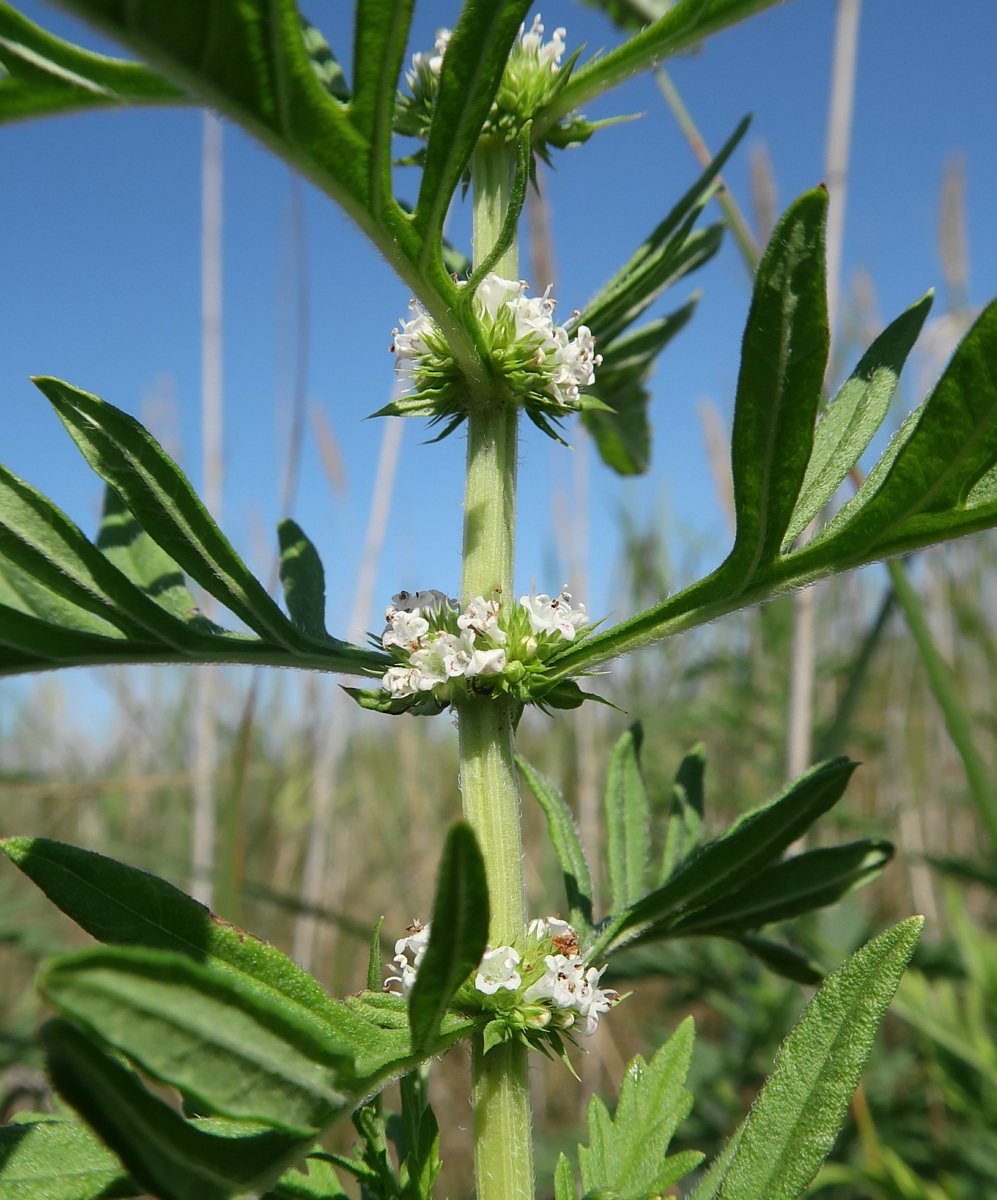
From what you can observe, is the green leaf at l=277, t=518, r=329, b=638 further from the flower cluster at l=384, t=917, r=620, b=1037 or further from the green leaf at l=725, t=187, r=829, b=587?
the green leaf at l=725, t=187, r=829, b=587

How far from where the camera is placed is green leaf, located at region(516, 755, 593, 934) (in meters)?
1.00

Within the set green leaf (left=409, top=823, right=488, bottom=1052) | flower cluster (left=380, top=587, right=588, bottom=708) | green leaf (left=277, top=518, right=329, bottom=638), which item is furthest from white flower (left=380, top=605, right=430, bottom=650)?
green leaf (left=409, top=823, right=488, bottom=1052)

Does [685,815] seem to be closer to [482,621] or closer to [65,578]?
[482,621]

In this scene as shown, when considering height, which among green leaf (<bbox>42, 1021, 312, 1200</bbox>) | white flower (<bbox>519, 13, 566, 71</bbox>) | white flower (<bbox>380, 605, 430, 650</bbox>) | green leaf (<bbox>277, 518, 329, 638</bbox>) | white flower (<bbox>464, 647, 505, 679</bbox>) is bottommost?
green leaf (<bbox>42, 1021, 312, 1200</bbox>)

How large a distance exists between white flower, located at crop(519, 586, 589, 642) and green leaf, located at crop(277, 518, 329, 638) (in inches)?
8.3

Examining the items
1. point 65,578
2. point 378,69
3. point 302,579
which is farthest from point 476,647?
point 378,69

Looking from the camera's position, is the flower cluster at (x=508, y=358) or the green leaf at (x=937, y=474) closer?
the green leaf at (x=937, y=474)

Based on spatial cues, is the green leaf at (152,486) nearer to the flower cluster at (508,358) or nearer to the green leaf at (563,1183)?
the flower cluster at (508,358)

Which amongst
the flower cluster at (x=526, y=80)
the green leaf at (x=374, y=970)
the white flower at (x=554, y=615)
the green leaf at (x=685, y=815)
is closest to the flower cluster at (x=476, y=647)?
the white flower at (x=554, y=615)

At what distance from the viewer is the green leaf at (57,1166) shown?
0.63 meters

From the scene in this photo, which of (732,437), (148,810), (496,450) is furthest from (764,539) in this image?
(148,810)

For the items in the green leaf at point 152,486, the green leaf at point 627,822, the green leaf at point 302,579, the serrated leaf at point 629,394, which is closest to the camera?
the green leaf at point 152,486

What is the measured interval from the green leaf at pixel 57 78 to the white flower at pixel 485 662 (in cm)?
50

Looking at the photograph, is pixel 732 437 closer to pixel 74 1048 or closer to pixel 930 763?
pixel 74 1048
